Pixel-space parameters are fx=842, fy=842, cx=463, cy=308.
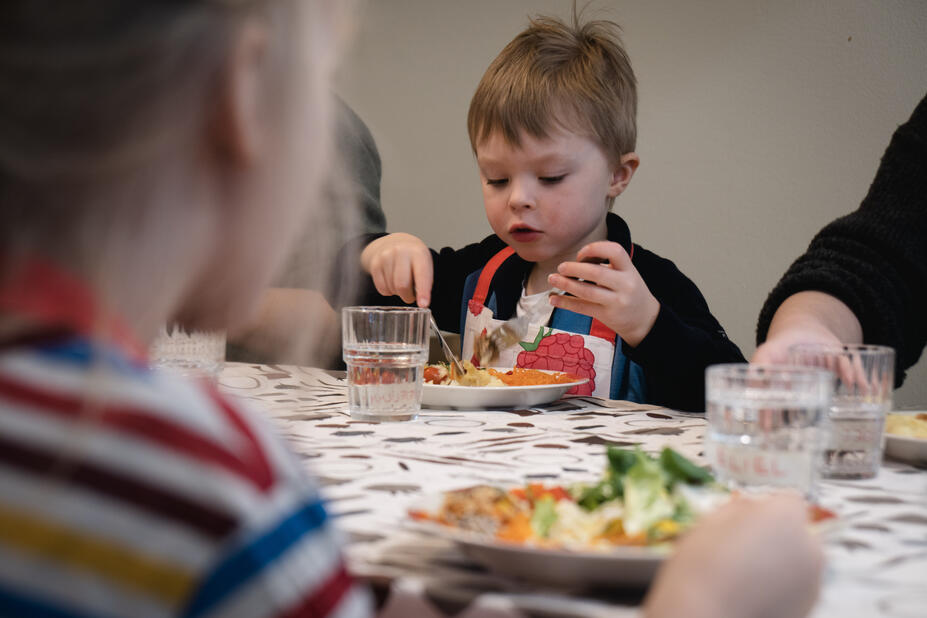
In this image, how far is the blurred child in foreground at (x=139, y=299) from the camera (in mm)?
307

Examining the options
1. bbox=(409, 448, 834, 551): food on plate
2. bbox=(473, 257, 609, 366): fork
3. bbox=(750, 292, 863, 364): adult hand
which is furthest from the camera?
bbox=(473, 257, 609, 366): fork

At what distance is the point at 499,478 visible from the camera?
2.61ft

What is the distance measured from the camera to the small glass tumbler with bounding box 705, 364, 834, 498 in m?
0.72

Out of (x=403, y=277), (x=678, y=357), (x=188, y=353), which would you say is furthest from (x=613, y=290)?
(x=188, y=353)

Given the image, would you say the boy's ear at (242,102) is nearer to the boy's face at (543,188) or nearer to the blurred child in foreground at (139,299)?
the blurred child in foreground at (139,299)

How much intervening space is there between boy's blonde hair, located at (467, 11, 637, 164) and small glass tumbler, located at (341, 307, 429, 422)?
2.56 feet

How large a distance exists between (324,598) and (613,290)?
114 cm

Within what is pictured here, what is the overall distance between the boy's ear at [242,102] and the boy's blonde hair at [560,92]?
1478mm

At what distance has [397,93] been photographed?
11.4 ft

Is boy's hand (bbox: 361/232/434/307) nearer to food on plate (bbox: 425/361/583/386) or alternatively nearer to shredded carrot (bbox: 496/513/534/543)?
food on plate (bbox: 425/361/583/386)

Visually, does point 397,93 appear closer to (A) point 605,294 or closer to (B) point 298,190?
(A) point 605,294

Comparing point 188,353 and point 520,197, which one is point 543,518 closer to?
point 188,353

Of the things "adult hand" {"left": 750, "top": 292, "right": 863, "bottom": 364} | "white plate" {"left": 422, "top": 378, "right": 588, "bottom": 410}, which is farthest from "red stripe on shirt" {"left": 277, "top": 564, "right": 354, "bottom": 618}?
"white plate" {"left": 422, "top": 378, "right": 588, "bottom": 410}

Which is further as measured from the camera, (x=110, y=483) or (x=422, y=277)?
(x=422, y=277)
